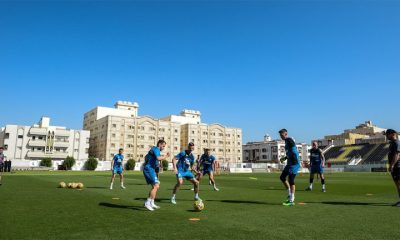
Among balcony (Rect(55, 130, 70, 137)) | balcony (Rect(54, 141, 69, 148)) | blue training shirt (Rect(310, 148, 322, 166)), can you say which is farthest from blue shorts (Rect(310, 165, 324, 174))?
balcony (Rect(55, 130, 70, 137))

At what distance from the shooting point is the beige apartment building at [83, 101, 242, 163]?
11050 cm

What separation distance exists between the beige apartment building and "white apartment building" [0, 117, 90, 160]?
7.87m

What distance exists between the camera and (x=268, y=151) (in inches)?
6038

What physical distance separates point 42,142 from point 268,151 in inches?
3919

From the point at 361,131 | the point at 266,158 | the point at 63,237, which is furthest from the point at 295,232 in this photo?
the point at 361,131

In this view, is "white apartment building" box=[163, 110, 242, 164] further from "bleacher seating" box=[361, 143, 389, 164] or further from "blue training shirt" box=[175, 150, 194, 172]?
"blue training shirt" box=[175, 150, 194, 172]

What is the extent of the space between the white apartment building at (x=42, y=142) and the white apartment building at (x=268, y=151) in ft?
280

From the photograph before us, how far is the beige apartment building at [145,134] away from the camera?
110m

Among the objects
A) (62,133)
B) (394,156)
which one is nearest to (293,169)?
(394,156)

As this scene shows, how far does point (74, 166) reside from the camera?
89.9m

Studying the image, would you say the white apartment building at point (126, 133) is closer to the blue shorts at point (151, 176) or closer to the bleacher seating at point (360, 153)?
the bleacher seating at point (360, 153)

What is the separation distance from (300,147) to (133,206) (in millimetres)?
156176

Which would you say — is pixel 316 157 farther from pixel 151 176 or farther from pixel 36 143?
pixel 36 143

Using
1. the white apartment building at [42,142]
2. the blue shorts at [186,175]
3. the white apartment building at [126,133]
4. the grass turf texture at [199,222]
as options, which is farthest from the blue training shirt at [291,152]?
the white apartment building at [42,142]
